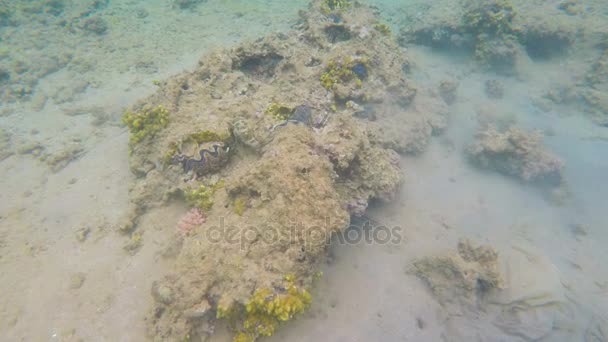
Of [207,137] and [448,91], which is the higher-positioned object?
[207,137]

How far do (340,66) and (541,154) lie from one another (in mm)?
5811

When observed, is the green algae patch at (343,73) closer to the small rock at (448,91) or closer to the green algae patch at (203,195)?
the green algae patch at (203,195)

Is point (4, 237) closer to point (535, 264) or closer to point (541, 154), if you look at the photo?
point (535, 264)

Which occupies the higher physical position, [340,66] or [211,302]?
[340,66]

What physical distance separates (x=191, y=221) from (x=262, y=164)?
1404 millimetres

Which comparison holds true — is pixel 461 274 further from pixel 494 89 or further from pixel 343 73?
pixel 494 89

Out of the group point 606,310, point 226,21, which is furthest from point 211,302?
point 226,21

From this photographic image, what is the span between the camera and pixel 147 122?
5.69 metres

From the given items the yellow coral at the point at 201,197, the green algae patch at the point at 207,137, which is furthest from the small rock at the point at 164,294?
the green algae patch at the point at 207,137

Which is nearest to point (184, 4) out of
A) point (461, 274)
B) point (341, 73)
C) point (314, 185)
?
point (341, 73)

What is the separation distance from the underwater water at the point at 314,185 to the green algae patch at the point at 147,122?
4 cm

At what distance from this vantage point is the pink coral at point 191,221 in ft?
14.0

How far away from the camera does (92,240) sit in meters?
5.16
